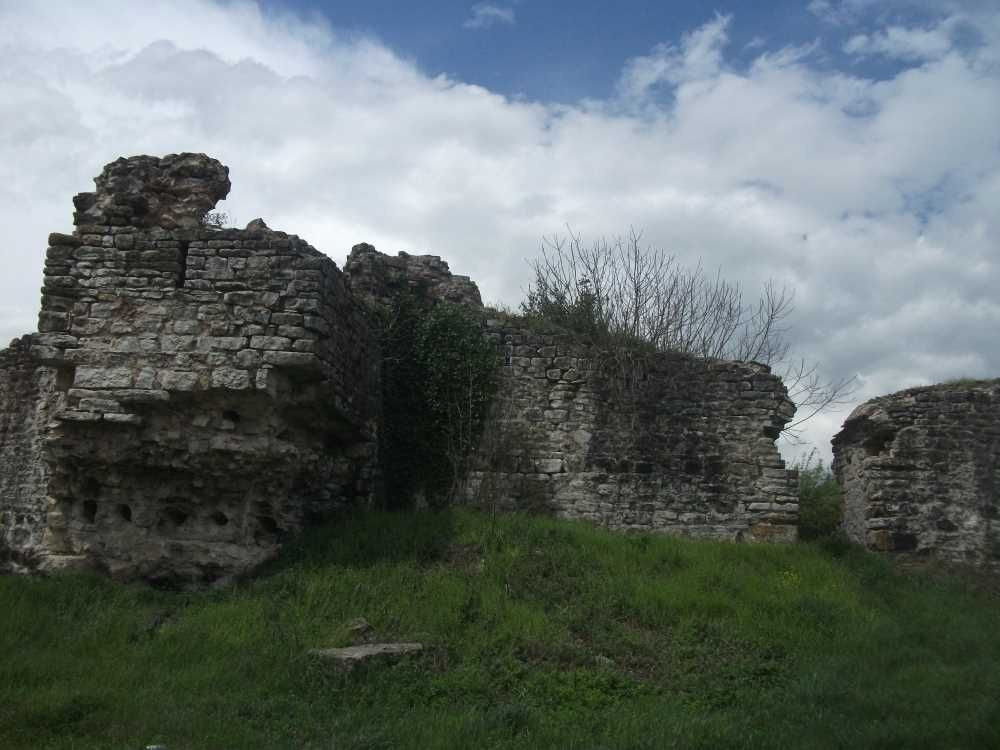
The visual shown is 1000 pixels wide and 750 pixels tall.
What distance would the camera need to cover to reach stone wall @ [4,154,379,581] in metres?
9.03

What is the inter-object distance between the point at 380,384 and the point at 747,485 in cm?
485

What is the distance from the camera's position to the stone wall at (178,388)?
29.6 ft

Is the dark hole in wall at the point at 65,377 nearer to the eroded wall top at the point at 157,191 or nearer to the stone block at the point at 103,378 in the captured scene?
the stone block at the point at 103,378

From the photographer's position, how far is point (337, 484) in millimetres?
10500

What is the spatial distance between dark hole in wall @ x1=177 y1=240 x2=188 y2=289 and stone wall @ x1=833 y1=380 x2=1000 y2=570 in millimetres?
8398

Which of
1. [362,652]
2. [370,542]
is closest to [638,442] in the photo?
[370,542]

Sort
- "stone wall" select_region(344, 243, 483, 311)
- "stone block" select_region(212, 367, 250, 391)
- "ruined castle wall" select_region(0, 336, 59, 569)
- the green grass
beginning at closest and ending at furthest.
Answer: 1. the green grass
2. "stone block" select_region(212, 367, 250, 391)
3. "stone wall" select_region(344, 243, 483, 311)
4. "ruined castle wall" select_region(0, 336, 59, 569)

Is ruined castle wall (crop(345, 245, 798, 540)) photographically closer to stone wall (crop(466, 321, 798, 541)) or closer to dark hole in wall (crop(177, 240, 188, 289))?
stone wall (crop(466, 321, 798, 541))

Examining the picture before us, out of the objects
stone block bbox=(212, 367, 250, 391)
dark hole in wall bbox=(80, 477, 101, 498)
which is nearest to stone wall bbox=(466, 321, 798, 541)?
stone block bbox=(212, 367, 250, 391)

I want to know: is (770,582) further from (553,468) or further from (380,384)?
(380,384)

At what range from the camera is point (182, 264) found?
940 centimetres

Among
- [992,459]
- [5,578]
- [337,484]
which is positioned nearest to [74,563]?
[5,578]

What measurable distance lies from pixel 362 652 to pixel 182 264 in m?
4.73

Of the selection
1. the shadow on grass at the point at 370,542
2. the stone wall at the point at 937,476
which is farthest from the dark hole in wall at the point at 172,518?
the stone wall at the point at 937,476
